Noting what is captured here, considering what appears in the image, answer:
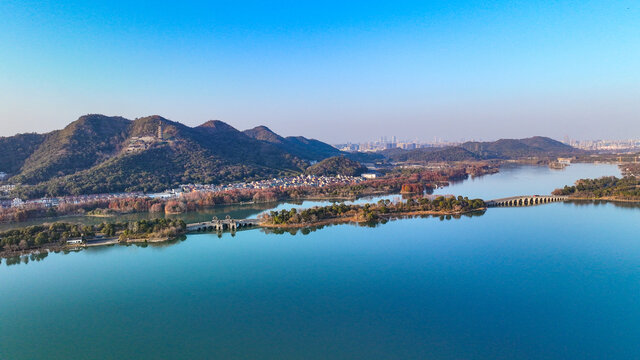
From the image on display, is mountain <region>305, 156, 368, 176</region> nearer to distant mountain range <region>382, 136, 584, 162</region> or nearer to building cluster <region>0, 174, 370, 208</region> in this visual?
building cluster <region>0, 174, 370, 208</region>

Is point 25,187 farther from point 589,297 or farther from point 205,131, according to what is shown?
point 589,297

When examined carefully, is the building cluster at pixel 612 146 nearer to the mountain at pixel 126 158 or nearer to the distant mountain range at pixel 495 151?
the distant mountain range at pixel 495 151

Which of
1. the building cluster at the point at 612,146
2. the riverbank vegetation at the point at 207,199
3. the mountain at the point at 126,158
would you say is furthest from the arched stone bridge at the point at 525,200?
the building cluster at the point at 612,146

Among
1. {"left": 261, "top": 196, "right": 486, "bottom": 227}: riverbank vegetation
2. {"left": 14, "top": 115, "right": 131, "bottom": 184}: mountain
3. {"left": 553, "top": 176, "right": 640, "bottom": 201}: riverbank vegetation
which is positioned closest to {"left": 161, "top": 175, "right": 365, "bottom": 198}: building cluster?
{"left": 14, "top": 115, "right": 131, "bottom": 184}: mountain

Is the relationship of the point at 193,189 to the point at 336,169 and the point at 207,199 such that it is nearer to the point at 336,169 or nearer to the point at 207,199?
the point at 207,199

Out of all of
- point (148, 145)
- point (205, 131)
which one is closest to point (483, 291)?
point (148, 145)
